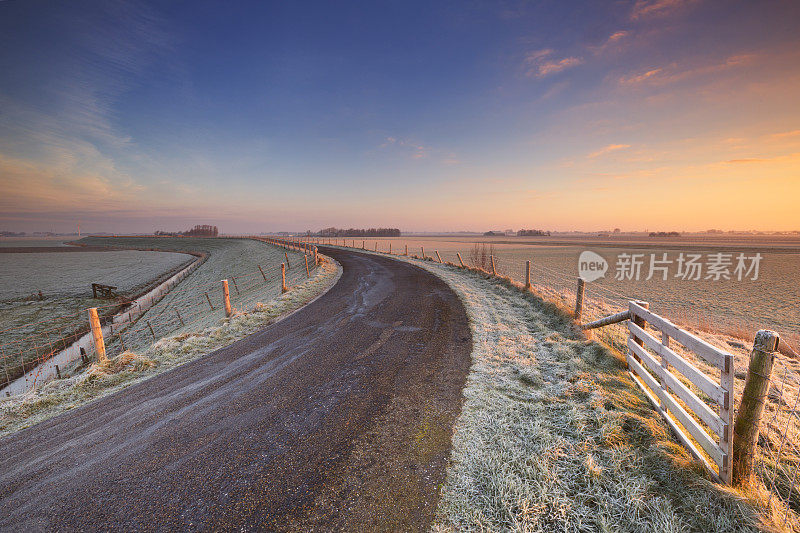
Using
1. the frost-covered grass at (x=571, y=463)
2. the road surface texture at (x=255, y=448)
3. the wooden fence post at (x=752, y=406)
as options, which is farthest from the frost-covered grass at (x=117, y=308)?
the wooden fence post at (x=752, y=406)

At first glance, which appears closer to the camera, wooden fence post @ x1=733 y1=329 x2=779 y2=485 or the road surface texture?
wooden fence post @ x1=733 y1=329 x2=779 y2=485

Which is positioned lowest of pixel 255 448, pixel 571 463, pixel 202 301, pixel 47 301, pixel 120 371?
pixel 47 301

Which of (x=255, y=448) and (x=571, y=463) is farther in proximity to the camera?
(x=255, y=448)

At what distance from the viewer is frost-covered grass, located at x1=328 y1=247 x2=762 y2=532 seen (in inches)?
103

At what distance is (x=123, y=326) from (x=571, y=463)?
25.0 meters

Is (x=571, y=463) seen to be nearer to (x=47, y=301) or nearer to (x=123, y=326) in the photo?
(x=123, y=326)

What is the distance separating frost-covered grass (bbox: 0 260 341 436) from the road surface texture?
0.51 meters

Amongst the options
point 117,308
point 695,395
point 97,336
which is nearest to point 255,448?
point 695,395

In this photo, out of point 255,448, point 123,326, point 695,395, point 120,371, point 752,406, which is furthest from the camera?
point 123,326

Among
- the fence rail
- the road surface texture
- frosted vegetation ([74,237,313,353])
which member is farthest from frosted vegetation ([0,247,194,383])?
the fence rail

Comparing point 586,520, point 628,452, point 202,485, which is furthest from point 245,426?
point 628,452

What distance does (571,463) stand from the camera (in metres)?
3.27

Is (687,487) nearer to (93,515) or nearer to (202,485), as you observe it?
(202,485)

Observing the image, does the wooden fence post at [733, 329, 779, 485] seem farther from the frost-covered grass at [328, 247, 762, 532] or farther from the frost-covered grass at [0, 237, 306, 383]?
the frost-covered grass at [0, 237, 306, 383]
